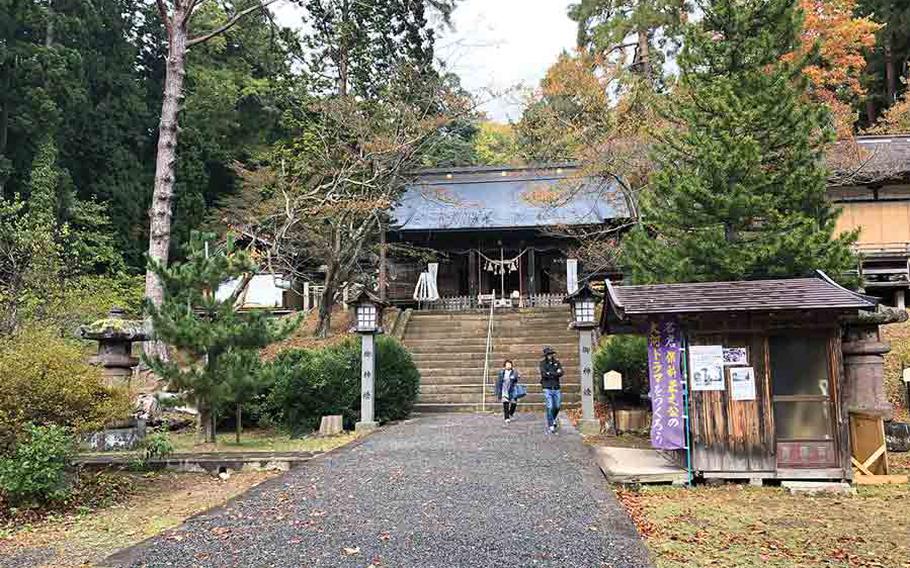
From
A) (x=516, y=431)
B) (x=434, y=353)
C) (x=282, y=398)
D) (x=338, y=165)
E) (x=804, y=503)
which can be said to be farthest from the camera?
(x=338, y=165)

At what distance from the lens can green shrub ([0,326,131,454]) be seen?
669cm

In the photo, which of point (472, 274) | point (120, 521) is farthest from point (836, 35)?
point (120, 521)

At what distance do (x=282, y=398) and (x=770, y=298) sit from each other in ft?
26.9

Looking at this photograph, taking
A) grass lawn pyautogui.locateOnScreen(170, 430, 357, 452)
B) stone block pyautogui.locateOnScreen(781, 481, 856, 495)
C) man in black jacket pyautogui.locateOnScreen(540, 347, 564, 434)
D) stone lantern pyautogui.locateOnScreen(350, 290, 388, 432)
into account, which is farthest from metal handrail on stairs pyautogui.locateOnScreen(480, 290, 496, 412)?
stone block pyautogui.locateOnScreen(781, 481, 856, 495)

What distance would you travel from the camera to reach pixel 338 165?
63.6ft

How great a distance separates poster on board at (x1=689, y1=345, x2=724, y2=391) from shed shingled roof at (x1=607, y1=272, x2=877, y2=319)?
0.53m

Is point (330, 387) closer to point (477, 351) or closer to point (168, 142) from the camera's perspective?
point (477, 351)

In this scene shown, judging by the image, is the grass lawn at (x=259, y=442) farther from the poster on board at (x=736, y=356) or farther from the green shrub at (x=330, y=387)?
the poster on board at (x=736, y=356)

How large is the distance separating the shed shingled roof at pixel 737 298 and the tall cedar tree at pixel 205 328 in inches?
190

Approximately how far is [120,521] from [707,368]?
6299mm

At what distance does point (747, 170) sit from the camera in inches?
418

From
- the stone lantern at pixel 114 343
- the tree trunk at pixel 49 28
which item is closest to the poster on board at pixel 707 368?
the stone lantern at pixel 114 343

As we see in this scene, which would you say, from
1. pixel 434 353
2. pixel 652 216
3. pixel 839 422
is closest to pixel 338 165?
pixel 434 353

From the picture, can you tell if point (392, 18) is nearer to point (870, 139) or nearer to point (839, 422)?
point (870, 139)
